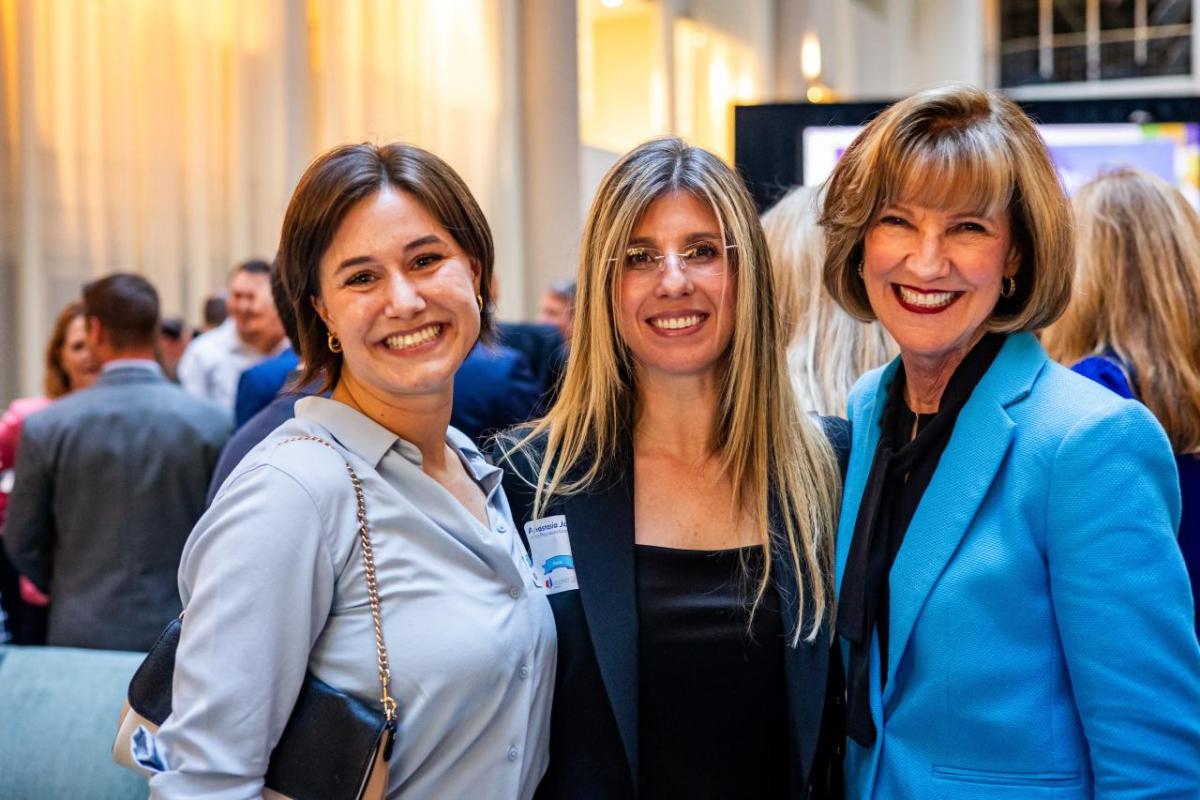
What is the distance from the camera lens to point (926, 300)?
67.1 inches

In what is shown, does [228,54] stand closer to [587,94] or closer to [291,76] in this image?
[291,76]

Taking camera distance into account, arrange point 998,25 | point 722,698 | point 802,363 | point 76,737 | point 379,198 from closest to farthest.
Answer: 1. point 379,198
2. point 722,698
3. point 76,737
4. point 802,363
5. point 998,25

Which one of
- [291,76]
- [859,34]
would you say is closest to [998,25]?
[859,34]

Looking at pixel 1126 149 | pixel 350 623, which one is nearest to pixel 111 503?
pixel 350 623

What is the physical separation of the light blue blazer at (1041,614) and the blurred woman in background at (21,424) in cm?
316

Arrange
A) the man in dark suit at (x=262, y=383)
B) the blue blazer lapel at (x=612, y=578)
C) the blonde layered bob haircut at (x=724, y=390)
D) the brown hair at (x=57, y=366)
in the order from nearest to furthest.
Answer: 1. the blue blazer lapel at (x=612, y=578)
2. the blonde layered bob haircut at (x=724, y=390)
3. the man in dark suit at (x=262, y=383)
4. the brown hair at (x=57, y=366)

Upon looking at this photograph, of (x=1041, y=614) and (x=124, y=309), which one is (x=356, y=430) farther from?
(x=124, y=309)

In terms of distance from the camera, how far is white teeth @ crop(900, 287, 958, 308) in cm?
169

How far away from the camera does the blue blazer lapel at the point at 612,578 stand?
1818mm

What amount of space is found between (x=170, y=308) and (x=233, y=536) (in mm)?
4980

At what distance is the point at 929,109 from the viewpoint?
5.51 ft

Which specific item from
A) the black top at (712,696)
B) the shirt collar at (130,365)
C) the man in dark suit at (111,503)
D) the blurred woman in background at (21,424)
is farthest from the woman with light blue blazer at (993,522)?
the blurred woman in background at (21,424)

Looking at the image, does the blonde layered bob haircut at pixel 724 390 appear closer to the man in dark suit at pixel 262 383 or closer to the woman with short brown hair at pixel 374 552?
the woman with short brown hair at pixel 374 552

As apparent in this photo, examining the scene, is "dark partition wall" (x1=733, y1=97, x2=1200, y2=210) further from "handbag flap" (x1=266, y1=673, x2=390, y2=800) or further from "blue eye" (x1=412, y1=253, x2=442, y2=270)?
"handbag flap" (x1=266, y1=673, x2=390, y2=800)
